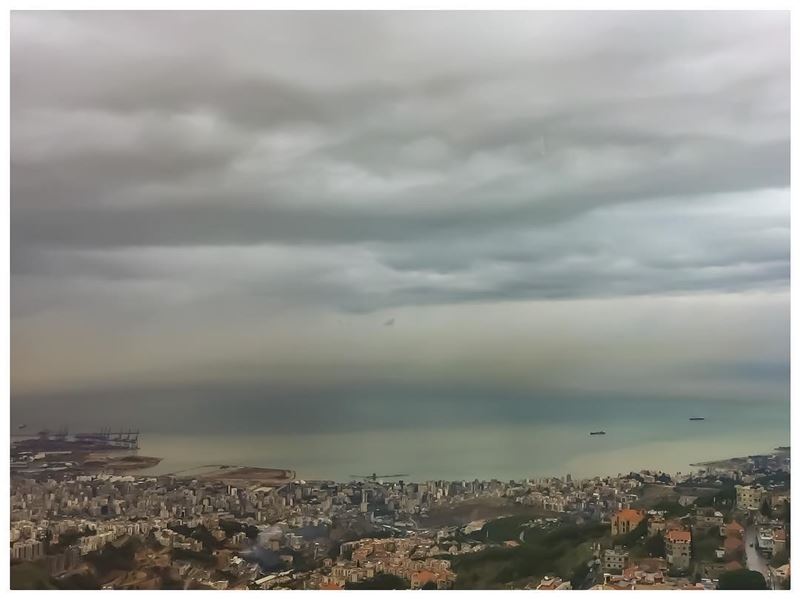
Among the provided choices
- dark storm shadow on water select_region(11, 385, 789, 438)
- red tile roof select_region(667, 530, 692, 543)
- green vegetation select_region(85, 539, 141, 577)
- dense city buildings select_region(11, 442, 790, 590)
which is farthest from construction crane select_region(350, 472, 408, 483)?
red tile roof select_region(667, 530, 692, 543)

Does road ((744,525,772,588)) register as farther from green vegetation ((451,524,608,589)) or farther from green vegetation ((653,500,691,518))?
green vegetation ((451,524,608,589))

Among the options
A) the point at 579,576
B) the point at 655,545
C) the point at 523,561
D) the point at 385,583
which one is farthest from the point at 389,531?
the point at 655,545

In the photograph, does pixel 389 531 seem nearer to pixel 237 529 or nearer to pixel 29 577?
pixel 237 529

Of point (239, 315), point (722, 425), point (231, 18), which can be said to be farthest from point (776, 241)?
point (231, 18)

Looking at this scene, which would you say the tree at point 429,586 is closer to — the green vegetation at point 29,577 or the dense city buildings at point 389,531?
the dense city buildings at point 389,531

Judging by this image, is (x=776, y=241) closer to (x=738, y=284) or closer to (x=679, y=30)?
(x=738, y=284)

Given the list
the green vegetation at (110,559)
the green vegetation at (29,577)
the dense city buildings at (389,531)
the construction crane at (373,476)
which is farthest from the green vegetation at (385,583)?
the green vegetation at (29,577)
